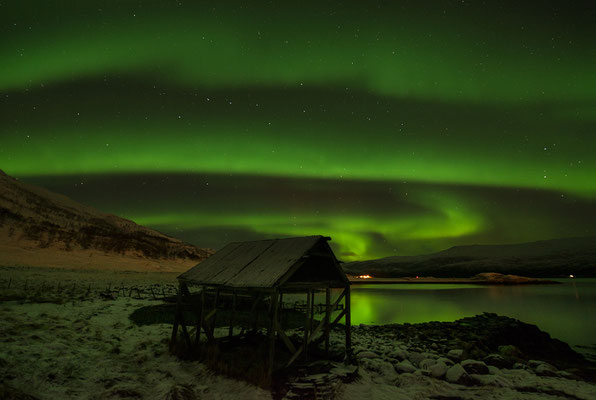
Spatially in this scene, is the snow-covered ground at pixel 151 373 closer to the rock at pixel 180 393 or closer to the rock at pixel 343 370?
the rock at pixel 180 393

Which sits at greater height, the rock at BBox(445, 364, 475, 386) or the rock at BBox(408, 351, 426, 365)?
the rock at BBox(445, 364, 475, 386)

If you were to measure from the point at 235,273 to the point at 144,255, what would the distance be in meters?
78.3

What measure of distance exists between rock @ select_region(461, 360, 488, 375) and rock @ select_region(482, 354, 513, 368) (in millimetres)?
2770

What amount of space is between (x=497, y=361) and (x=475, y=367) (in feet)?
11.3

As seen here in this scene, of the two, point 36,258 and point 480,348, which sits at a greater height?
point 36,258

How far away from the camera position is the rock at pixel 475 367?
16.2 meters

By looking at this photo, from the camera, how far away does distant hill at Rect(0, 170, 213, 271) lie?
191 ft

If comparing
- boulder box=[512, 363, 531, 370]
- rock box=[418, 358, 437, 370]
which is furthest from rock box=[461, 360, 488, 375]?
boulder box=[512, 363, 531, 370]

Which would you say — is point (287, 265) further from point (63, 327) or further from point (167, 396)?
point (63, 327)

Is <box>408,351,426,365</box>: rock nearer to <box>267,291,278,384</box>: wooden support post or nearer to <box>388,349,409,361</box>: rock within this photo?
<box>388,349,409,361</box>: rock

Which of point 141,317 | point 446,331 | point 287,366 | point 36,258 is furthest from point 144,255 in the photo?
point 287,366

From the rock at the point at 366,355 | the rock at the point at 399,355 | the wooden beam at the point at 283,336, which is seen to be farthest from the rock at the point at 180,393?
the rock at the point at 399,355

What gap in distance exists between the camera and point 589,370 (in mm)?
19891

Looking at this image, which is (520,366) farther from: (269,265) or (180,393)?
(180,393)
